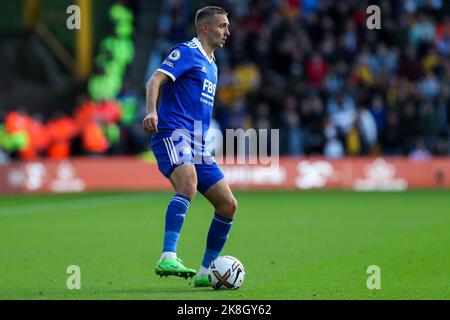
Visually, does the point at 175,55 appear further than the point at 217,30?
No

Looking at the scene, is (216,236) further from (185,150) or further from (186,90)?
(186,90)

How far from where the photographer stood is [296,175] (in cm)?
2561

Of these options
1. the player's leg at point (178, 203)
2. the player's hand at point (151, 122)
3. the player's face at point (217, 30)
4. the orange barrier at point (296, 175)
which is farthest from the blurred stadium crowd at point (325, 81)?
the player's hand at point (151, 122)

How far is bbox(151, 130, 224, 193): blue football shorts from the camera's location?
945 cm

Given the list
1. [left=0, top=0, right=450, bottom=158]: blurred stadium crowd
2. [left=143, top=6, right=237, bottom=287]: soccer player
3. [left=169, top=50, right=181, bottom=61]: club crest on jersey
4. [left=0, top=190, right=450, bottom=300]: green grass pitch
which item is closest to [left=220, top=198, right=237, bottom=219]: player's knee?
[left=143, top=6, right=237, bottom=287]: soccer player

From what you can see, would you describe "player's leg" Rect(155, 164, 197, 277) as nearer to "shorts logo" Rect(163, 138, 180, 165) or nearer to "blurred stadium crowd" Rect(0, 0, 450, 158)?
"shorts logo" Rect(163, 138, 180, 165)

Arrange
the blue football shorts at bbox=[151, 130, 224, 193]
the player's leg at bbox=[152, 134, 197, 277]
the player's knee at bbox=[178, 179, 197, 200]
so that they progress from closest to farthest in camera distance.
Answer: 1. the player's leg at bbox=[152, 134, 197, 277]
2. the player's knee at bbox=[178, 179, 197, 200]
3. the blue football shorts at bbox=[151, 130, 224, 193]

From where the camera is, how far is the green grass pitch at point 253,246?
9.27m

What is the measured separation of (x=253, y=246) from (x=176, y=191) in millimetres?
4069

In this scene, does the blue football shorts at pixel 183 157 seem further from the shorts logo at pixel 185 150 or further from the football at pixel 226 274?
the football at pixel 226 274

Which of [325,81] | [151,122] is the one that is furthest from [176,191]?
[325,81]

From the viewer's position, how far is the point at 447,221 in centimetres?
1656

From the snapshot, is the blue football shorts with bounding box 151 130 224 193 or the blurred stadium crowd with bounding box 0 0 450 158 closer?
the blue football shorts with bounding box 151 130 224 193

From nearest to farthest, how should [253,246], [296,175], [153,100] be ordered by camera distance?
[153,100]
[253,246]
[296,175]
